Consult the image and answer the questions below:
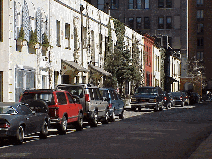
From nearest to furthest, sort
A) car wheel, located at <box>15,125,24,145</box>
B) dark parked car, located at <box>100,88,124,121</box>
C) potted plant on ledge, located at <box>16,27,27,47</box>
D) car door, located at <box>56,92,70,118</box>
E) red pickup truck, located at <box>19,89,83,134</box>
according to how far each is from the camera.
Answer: car wheel, located at <box>15,125,24,145</box>, red pickup truck, located at <box>19,89,83,134</box>, car door, located at <box>56,92,70,118</box>, dark parked car, located at <box>100,88,124,121</box>, potted plant on ledge, located at <box>16,27,27,47</box>

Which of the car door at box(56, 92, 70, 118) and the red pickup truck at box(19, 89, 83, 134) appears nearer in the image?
the red pickup truck at box(19, 89, 83, 134)

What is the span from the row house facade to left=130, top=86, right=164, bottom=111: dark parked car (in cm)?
325

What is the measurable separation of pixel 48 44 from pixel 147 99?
11.3 metres

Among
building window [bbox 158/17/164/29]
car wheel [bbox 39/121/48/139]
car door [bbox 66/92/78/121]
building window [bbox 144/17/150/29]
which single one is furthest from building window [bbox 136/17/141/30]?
car wheel [bbox 39/121/48/139]

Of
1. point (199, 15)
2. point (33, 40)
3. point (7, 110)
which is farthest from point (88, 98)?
point (199, 15)

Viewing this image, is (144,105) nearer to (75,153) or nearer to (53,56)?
(53,56)

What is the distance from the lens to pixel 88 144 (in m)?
16.6

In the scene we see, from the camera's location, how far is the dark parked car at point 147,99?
41844mm

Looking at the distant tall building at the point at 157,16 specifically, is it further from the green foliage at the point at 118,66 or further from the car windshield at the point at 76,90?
the car windshield at the point at 76,90

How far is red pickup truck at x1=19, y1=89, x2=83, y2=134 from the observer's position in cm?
1975

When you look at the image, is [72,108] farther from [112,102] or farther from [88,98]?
[112,102]

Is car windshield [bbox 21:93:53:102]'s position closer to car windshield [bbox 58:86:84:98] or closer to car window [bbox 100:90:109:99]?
car windshield [bbox 58:86:84:98]

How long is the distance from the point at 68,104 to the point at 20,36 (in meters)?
9.35

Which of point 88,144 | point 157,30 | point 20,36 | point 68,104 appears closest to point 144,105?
point 20,36
